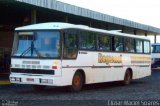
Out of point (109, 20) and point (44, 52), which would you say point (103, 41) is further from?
point (109, 20)

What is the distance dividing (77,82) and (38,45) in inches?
86.7

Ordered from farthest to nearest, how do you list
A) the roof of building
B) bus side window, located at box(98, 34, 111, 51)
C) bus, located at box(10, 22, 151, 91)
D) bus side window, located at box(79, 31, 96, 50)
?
the roof of building
bus side window, located at box(98, 34, 111, 51)
bus side window, located at box(79, 31, 96, 50)
bus, located at box(10, 22, 151, 91)

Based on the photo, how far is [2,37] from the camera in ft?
161

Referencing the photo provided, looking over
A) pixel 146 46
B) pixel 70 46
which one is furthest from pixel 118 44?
pixel 70 46

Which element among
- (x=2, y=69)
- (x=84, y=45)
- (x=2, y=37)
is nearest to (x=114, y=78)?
(x=84, y=45)

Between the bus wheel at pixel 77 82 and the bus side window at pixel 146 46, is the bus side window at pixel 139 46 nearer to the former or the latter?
the bus side window at pixel 146 46

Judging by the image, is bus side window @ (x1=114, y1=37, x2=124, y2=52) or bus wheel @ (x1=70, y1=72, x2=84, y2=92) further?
bus side window @ (x1=114, y1=37, x2=124, y2=52)

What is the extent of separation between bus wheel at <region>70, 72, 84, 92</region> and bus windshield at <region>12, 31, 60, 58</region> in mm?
1529

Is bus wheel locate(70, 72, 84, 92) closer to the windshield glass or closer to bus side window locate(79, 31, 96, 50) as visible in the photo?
bus side window locate(79, 31, 96, 50)

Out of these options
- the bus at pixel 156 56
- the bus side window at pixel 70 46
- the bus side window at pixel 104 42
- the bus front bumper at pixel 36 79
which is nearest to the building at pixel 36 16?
the bus at pixel 156 56

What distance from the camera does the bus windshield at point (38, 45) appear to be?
16328 mm

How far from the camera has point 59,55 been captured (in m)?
16.2

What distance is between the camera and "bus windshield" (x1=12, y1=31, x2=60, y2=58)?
1633 centimetres

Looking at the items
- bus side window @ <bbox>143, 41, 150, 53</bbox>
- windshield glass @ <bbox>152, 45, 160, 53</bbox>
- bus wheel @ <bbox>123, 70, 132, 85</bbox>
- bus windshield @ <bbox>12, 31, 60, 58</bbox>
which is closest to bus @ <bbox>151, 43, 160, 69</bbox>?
windshield glass @ <bbox>152, 45, 160, 53</bbox>
